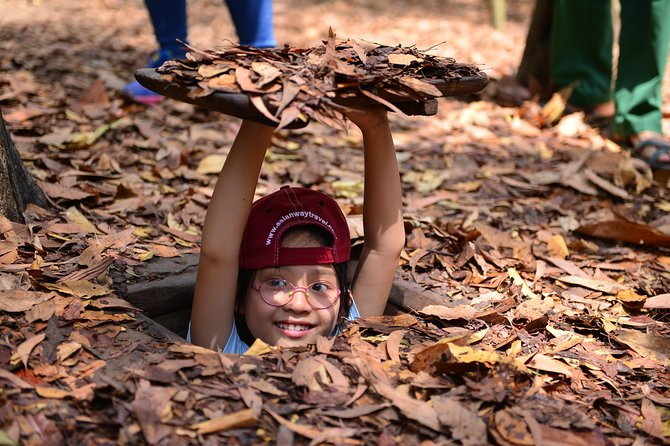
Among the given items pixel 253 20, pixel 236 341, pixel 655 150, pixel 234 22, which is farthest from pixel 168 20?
pixel 655 150

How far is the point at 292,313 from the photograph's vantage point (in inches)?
103

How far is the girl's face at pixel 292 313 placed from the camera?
2.61m

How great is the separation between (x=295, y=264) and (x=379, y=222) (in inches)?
13.6

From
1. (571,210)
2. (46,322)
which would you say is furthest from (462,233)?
(46,322)

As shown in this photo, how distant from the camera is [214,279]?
247 centimetres

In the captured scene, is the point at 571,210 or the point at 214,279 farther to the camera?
the point at 571,210

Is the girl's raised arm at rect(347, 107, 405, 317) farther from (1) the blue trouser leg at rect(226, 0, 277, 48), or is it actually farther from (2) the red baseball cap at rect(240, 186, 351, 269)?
(1) the blue trouser leg at rect(226, 0, 277, 48)

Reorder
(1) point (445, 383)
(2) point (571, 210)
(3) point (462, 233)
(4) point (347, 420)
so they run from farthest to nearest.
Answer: (2) point (571, 210)
(3) point (462, 233)
(1) point (445, 383)
(4) point (347, 420)

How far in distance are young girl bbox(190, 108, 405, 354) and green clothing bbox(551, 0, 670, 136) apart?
251cm

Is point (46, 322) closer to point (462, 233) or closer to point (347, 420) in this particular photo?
point (347, 420)

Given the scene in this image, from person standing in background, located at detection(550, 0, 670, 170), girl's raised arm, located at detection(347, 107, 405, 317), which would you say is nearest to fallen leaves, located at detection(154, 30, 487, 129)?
girl's raised arm, located at detection(347, 107, 405, 317)

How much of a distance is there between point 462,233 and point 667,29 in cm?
199

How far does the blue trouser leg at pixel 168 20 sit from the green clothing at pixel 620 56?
264cm

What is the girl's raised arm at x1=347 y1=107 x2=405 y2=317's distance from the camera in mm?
2529
